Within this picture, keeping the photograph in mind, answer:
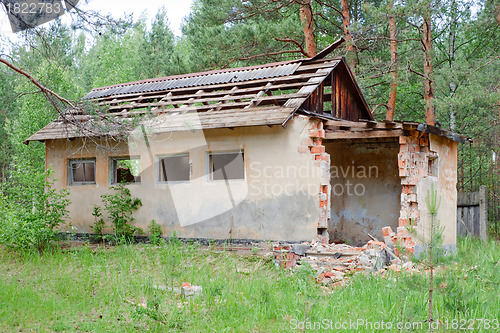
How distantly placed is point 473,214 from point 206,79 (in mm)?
8965

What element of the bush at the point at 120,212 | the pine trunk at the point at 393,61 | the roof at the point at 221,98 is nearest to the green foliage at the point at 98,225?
the bush at the point at 120,212

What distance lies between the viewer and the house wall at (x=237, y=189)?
1012cm

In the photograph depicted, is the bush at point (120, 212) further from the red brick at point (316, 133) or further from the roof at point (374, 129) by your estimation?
the roof at point (374, 129)

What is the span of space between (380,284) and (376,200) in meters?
6.04

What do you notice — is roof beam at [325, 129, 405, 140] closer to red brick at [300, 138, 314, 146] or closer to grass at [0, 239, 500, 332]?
red brick at [300, 138, 314, 146]

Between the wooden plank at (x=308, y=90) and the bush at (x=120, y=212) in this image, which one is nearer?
the wooden plank at (x=308, y=90)

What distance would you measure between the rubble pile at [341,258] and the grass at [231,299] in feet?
1.58

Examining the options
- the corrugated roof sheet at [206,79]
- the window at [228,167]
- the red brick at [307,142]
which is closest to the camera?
the red brick at [307,142]

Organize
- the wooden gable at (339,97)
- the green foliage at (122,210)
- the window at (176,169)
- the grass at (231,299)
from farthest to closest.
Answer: the window at (176,169) → the wooden gable at (339,97) → the green foliage at (122,210) → the grass at (231,299)

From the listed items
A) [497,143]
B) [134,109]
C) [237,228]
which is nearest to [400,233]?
[237,228]

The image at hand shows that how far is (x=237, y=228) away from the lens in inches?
417

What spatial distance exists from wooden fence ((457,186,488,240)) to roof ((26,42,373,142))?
12.7 feet

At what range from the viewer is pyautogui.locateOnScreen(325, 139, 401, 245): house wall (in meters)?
12.7

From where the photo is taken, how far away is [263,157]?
1045 cm
